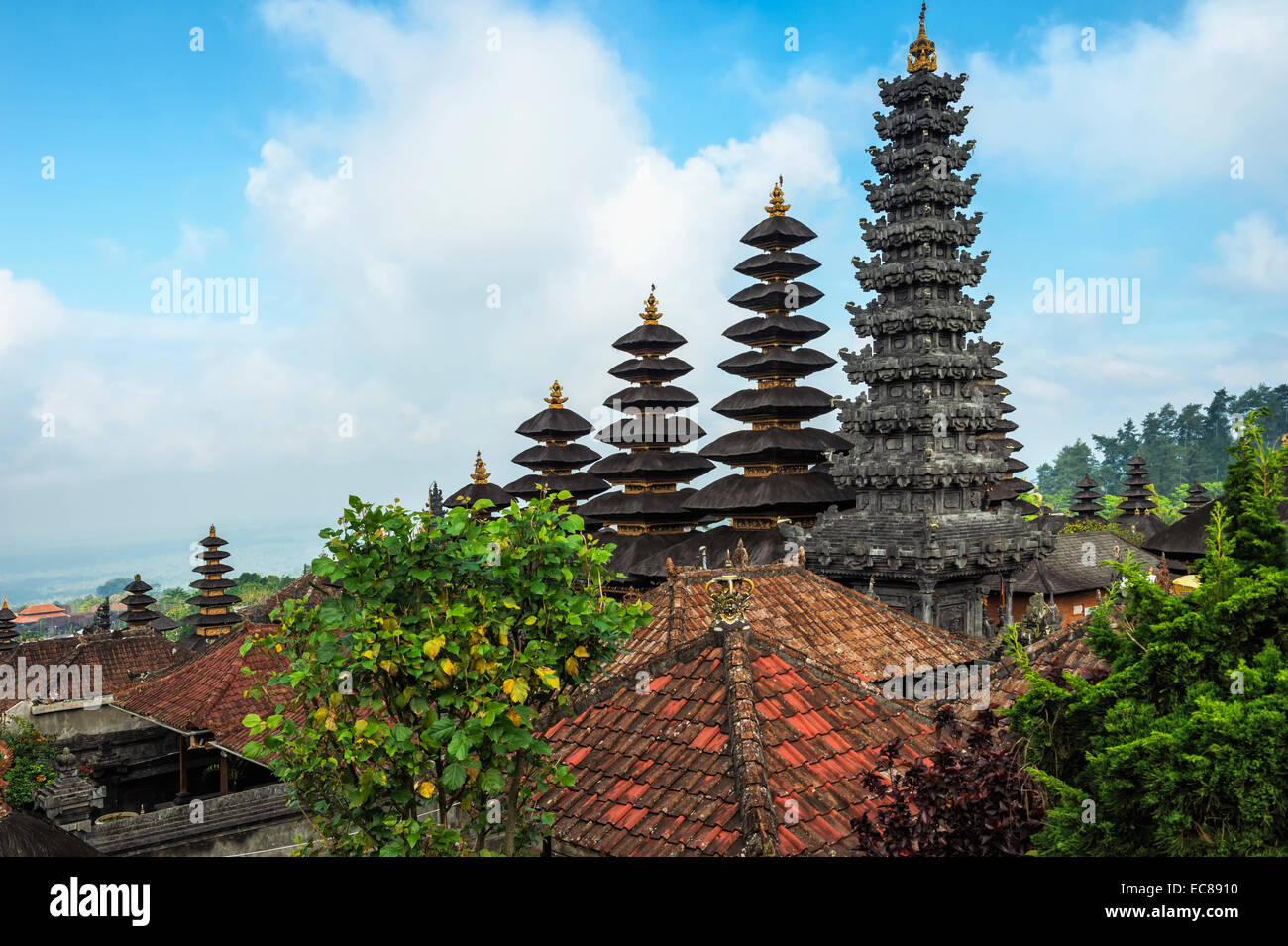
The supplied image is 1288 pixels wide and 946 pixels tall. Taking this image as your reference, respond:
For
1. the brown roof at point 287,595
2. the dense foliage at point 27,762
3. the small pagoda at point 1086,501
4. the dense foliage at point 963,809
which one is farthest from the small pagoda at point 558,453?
the small pagoda at point 1086,501

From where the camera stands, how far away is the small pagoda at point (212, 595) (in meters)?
40.8

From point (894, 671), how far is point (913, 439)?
14076mm

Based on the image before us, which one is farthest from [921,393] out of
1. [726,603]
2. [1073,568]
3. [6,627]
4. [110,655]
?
[6,627]

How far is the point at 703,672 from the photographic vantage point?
9062 millimetres

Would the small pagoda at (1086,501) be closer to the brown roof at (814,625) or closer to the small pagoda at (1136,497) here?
the small pagoda at (1136,497)

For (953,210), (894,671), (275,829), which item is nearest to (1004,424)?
(953,210)

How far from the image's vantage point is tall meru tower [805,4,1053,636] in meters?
26.2

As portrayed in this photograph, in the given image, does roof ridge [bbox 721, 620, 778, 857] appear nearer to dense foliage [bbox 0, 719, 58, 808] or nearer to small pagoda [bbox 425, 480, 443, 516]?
dense foliage [bbox 0, 719, 58, 808]

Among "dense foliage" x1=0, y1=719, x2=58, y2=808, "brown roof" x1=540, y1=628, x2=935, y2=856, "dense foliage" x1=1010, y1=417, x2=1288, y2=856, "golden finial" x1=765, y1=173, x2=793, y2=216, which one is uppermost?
"golden finial" x1=765, y1=173, x2=793, y2=216

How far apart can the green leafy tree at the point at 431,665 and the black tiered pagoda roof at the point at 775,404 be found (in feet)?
75.4

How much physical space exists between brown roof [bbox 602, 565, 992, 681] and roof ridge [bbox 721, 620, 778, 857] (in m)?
3.64

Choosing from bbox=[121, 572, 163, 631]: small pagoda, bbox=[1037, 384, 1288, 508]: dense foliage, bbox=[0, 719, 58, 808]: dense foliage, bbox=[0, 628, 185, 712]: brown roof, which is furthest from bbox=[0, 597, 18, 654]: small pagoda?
bbox=[1037, 384, 1288, 508]: dense foliage

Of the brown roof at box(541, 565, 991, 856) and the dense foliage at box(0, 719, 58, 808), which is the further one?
the dense foliage at box(0, 719, 58, 808)

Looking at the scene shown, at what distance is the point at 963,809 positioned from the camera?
6.21 m
